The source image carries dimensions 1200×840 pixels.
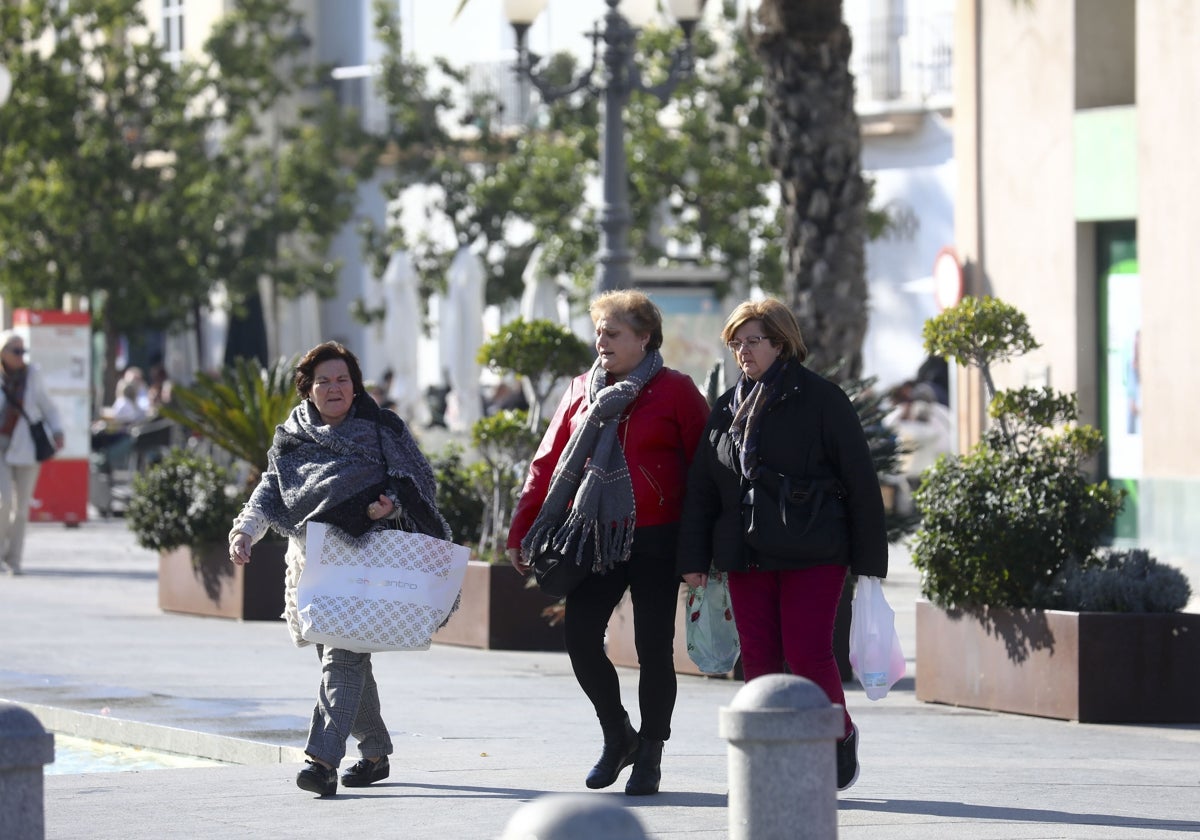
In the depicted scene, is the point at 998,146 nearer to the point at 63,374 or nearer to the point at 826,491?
the point at 63,374

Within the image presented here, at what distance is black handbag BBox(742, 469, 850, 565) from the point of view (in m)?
7.26

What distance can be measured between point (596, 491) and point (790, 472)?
624mm

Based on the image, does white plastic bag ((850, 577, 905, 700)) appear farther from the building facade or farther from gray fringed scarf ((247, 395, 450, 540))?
the building facade

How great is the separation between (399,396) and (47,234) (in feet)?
21.3

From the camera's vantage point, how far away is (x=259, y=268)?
1422 inches

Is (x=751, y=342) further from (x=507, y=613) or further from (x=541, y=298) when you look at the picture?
(x=541, y=298)

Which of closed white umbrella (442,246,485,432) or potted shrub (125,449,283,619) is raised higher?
closed white umbrella (442,246,485,432)

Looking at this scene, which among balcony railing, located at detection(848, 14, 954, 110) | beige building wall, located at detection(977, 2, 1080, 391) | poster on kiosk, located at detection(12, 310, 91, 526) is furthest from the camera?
balcony railing, located at detection(848, 14, 954, 110)

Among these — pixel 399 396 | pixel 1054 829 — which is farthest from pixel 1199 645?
pixel 399 396

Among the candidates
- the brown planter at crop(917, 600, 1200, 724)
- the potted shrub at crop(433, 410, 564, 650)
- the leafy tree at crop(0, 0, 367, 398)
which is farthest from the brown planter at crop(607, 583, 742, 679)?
the leafy tree at crop(0, 0, 367, 398)

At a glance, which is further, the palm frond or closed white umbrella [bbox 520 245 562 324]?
closed white umbrella [bbox 520 245 562 324]

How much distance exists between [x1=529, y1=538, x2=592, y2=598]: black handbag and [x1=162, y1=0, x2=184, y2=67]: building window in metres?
36.8

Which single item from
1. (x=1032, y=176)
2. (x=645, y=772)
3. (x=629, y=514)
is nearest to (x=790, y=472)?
(x=629, y=514)

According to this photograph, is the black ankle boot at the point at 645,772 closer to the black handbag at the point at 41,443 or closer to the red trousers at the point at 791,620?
the red trousers at the point at 791,620
